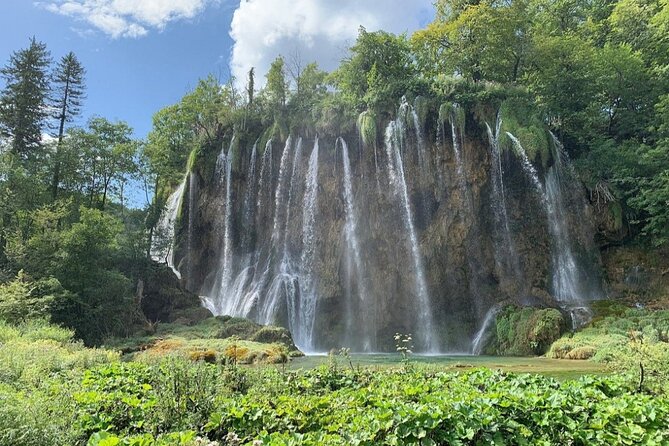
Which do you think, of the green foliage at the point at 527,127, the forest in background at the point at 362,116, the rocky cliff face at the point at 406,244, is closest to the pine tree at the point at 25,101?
the forest in background at the point at 362,116

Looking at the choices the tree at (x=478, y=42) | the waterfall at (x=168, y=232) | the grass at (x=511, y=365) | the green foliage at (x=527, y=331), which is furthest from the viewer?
the waterfall at (x=168, y=232)

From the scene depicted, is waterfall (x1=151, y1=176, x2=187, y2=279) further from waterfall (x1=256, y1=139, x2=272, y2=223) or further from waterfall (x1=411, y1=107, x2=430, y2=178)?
waterfall (x1=411, y1=107, x2=430, y2=178)

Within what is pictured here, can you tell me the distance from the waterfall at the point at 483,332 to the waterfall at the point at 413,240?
2193 mm

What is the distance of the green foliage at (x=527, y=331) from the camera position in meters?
19.2

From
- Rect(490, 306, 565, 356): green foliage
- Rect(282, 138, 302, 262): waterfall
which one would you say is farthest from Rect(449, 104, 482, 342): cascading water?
Rect(282, 138, 302, 262): waterfall

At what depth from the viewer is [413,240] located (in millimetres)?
27641

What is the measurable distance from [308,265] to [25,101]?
2261cm

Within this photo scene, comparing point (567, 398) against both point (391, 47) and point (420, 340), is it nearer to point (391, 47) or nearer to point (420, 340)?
point (420, 340)

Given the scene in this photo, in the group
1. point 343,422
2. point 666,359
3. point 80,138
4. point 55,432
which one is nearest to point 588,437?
point 343,422

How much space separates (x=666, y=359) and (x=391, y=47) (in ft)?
102

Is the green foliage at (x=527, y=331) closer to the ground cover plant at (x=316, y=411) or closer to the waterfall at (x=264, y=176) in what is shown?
the ground cover plant at (x=316, y=411)

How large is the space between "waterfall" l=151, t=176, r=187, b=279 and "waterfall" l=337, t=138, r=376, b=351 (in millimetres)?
12615

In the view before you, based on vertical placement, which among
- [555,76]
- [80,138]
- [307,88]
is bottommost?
[80,138]

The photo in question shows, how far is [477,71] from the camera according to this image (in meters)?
33.8
